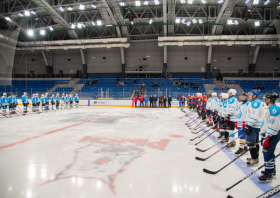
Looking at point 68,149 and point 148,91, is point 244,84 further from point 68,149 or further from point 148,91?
point 68,149

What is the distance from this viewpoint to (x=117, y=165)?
3.92m

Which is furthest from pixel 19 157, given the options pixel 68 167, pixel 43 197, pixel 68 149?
pixel 43 197

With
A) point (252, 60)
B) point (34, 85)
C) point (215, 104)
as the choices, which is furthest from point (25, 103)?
point (252, 60)

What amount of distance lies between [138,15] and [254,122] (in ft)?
74.2

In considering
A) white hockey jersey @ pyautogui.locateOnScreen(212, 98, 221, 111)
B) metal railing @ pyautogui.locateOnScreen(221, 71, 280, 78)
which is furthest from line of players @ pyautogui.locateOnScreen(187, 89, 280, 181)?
metal railing @ pyautogui.locateOnScreen(221, 71, 280, 78)

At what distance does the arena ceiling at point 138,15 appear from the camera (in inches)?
757

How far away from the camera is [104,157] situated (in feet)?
14.5

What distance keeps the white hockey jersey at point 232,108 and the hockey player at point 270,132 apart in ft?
7.18

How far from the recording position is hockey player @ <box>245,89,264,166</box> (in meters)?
3.91

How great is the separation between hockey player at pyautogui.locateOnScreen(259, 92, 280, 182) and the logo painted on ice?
8.58ft

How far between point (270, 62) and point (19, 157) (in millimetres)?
34970

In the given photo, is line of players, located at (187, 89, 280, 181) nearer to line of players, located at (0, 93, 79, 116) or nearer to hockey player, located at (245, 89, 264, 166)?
hockey player, located at (245, 89, 264, 166)

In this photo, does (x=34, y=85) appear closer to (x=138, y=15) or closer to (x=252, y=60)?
(x=138, y=15)

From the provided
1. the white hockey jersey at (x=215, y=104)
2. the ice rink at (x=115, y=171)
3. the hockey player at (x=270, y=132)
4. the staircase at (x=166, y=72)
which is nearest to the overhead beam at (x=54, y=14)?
the staircase at (x=166, y=72)
